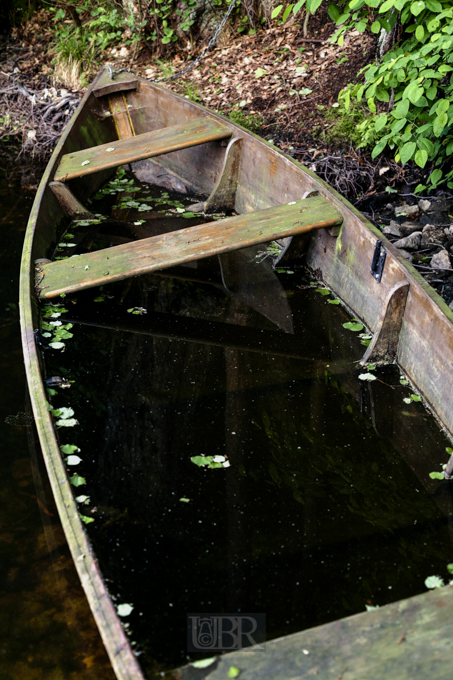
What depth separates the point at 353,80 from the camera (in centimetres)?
661

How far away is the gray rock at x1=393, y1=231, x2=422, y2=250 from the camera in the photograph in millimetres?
4598

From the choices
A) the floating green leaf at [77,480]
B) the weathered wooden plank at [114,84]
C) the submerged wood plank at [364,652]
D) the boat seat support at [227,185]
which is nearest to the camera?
the submerged wood plank at [364,652]

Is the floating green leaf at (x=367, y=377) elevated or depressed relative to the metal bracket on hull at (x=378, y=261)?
depressed

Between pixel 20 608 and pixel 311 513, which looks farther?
pixel 311 513

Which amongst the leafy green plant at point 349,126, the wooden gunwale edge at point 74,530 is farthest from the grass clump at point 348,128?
the wooden gunwale edge at point 74,530

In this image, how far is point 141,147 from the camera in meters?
5.29

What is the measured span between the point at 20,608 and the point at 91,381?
1441mm

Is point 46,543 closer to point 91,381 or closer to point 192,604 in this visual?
point 192,604

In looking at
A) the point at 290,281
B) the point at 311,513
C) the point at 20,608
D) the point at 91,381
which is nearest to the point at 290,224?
the point at 290,281

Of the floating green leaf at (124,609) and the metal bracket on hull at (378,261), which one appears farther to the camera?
the metal bracket on hull at (378,261)

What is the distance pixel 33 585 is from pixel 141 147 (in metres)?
4.00

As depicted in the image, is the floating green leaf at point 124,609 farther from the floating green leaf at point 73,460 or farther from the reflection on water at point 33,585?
the floating green leaf at point 73,460

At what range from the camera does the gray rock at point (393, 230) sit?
15.9ft

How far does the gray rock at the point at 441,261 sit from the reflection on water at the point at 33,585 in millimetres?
3054
